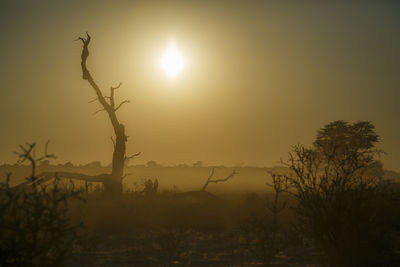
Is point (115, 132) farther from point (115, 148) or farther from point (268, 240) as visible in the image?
point (268, 240)

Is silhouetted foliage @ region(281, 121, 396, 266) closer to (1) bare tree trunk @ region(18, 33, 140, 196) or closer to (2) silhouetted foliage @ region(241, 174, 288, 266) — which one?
(2) silhouetted foliage @ region(241, 174, 288, 266)

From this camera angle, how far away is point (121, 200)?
20797 millimetres

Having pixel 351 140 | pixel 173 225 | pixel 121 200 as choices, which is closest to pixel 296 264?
pixel 173 225

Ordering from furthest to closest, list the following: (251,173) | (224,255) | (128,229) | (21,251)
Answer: (251,173) → (128,229) → (224,255) → (21,251)

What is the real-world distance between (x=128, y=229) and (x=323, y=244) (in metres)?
8.71

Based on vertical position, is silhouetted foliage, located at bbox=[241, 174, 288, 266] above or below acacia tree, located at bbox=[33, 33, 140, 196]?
below

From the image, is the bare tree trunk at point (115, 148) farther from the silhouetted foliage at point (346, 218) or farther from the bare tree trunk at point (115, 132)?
the silhouetted foliage at point (346, 218)

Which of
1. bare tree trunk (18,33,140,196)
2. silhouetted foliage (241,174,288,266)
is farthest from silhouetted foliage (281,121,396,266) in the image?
bare tree trunk (18,33,140,196)

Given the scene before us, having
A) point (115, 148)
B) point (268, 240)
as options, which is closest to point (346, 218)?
point (268, 240)

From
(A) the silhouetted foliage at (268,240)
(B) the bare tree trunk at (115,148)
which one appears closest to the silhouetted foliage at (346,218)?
(A) the silhouetted foliage at (268,240)

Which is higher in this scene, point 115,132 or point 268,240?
point 115,132

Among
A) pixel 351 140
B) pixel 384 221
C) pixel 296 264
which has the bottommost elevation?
pixel 296 264

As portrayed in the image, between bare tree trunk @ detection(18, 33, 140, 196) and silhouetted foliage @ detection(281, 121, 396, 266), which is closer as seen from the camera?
silhouetted foliage @ detection(281, 121, 396, 266)

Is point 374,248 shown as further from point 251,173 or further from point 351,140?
point 251,173
